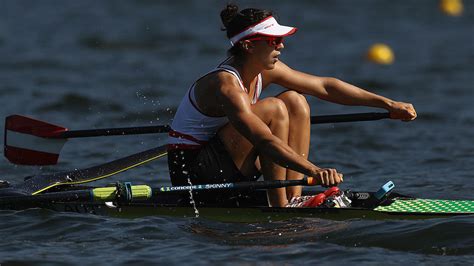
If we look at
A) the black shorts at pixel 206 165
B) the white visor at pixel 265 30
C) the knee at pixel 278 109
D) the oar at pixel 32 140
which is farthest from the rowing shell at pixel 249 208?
the oar at pixel 32 140

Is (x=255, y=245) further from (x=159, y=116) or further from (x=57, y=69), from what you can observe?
(x=57, y=69)

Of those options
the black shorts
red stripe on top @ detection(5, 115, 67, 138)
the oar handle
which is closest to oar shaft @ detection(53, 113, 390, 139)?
the oar handle

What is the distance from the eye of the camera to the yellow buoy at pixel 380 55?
18.2 meters

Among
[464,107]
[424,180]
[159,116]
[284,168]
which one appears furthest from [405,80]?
[284,168]

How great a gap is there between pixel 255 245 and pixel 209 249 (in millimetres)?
304

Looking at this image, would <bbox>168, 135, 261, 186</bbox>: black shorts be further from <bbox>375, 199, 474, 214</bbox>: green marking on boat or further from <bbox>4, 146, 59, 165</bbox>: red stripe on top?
<bbox>4, 146, 59, 165</bbox>: red stripe on top

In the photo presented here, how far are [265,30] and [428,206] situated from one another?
1.69 meters

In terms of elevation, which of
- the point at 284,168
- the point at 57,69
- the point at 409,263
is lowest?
the point at 409,263

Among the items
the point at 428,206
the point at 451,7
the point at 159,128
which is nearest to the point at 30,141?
the point at 159,128

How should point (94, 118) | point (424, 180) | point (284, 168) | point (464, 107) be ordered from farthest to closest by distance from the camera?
point (464, 107)
point (94, 118)
point (424, 180)
point (284, 168)

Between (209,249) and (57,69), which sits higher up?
(57,69)

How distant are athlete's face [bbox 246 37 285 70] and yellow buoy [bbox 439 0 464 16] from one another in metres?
16.3

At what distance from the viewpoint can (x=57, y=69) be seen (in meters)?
16.8

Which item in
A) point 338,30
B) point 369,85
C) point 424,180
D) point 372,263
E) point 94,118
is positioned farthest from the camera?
point 338,30
